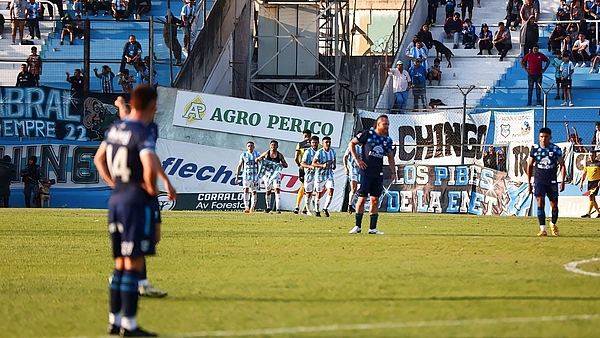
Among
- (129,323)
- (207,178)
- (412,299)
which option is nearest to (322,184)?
(207,178)

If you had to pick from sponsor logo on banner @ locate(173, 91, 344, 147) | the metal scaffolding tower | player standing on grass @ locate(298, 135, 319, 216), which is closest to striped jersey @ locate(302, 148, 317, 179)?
player standing on grass @ locate(298, 135, 319, 216)

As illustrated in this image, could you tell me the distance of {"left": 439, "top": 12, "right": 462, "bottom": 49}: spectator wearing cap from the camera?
41.4 m

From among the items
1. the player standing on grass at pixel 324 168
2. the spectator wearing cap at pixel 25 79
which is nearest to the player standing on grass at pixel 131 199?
the player standing on grass at pixel 324 168

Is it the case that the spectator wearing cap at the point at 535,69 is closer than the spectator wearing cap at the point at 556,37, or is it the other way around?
the spectator wearing cap at the point at 535,69

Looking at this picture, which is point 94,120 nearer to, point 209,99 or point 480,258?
point 209,99

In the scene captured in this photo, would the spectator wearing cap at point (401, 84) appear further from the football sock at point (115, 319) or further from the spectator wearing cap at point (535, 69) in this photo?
the football sock at point (115, 319)

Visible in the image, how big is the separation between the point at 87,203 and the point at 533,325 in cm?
2664

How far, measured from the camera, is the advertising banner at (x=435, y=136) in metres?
32.0

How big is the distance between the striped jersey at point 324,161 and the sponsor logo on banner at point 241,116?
5.34 meters

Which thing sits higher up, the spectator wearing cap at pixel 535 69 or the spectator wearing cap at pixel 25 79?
the spectator wearing cap at pixel 535 69

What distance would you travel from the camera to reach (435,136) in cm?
3253

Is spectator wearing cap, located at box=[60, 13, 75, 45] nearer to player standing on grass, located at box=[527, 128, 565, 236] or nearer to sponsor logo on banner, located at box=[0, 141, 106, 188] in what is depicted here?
sponsor logo on banner, located at box=[0, 141, 106, 188]

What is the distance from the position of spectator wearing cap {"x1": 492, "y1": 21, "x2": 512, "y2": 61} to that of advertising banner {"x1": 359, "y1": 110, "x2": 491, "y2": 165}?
884cm

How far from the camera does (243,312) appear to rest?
9.62 m
